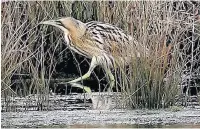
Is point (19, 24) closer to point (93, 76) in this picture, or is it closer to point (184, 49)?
point (93, 76)

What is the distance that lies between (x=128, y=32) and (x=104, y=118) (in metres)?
0.63

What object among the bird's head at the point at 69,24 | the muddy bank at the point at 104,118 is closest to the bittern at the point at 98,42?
the bird's head at the point at 69,24

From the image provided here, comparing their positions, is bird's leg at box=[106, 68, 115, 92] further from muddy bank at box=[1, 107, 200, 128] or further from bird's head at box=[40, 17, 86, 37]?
bird's head at box=[40, 17, 86, 37]

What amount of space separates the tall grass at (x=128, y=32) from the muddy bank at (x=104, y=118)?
0.10 metres

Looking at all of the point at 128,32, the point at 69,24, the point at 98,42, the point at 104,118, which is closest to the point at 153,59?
the point at 128,32

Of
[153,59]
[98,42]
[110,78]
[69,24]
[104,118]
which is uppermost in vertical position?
[69,24]

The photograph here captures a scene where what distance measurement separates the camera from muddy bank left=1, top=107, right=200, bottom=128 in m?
5.78

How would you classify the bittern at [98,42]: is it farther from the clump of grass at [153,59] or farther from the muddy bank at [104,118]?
the muddy bank at [104,118]

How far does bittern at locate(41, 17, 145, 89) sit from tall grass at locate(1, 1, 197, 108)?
0.04 metres

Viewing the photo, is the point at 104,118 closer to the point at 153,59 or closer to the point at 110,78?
the point at 110,78

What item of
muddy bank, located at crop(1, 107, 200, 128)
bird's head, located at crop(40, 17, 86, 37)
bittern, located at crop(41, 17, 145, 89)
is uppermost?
bird's head, located at crop(40, 17, 86, 37)

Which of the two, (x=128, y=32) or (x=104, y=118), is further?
(x=128, y=32)

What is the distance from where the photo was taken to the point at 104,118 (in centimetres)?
583

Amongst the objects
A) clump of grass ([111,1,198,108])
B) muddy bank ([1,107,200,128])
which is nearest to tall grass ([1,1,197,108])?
clump of grass ([111,1,198,108])
